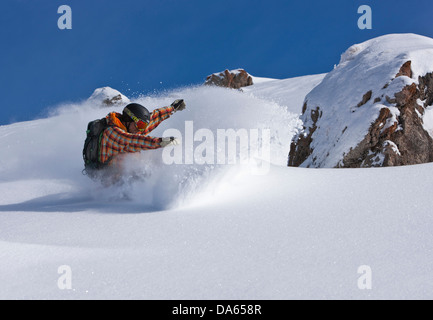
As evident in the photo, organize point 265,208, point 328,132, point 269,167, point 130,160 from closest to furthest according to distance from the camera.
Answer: point 265,208
point 130,160
point 269,167
point 328,132

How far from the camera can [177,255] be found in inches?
88.4

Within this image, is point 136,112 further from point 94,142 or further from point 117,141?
point 94,142

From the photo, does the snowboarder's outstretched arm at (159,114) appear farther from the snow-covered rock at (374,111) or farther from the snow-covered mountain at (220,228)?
the snow-covered rock at (374,111)

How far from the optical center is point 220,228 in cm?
277

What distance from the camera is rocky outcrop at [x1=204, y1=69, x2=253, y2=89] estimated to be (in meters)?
37.0

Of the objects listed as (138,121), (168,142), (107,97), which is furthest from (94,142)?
(107,97)

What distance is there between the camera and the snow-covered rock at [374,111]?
26.8 feet

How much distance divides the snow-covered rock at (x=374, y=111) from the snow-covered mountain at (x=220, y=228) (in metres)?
3.68

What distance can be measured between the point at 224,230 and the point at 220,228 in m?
0.06

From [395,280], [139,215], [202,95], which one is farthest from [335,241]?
[202,95]

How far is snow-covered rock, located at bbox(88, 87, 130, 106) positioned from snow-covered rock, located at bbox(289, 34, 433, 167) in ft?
96.5

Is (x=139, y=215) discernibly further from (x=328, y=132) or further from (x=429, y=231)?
(x=328, y=132)

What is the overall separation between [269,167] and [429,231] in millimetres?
2517

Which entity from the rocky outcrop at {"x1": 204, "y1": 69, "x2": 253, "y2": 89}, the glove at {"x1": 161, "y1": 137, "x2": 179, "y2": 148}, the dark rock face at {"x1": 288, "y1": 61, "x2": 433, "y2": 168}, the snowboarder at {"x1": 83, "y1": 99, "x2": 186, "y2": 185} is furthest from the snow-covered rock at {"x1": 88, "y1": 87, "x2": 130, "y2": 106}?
the glove at {"x1": 161, "y1": 137, "x2": 179, "y2": 148}
